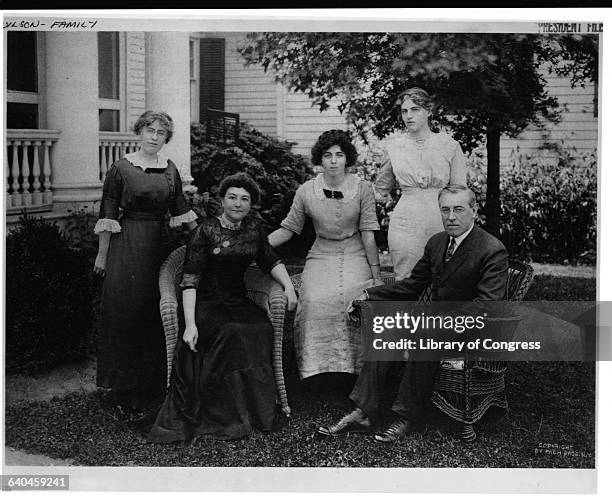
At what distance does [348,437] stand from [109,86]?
237cm

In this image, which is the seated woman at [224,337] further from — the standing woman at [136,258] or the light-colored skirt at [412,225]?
the light-colored skirt at [412,225]

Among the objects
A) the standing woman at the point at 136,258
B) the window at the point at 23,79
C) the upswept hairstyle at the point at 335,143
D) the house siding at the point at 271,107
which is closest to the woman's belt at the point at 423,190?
the upswept hairstyle at the point at 335,143

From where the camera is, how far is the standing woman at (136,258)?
4645 mm

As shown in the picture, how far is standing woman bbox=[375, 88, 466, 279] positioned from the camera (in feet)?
15.3

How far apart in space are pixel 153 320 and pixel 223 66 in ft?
4.82

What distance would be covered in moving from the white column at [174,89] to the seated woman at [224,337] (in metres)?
0.35

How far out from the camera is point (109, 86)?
15.7ft

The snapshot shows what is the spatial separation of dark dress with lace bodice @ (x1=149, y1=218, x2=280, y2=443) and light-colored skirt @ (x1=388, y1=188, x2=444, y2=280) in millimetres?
675

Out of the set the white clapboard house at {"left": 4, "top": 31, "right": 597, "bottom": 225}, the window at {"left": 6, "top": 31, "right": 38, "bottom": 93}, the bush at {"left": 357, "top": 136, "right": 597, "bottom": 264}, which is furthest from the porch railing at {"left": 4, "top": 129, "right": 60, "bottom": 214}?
the bush at {"left": 357, "top": 136, "right": 597, "bottom": 264}

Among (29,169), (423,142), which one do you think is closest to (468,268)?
(423,142)

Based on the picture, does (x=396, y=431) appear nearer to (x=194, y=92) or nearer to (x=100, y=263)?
(x=100, y=263)

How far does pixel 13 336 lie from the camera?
4.74 m

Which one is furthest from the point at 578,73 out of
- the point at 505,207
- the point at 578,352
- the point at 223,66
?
the point at 223,66

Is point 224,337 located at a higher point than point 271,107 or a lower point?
lower
